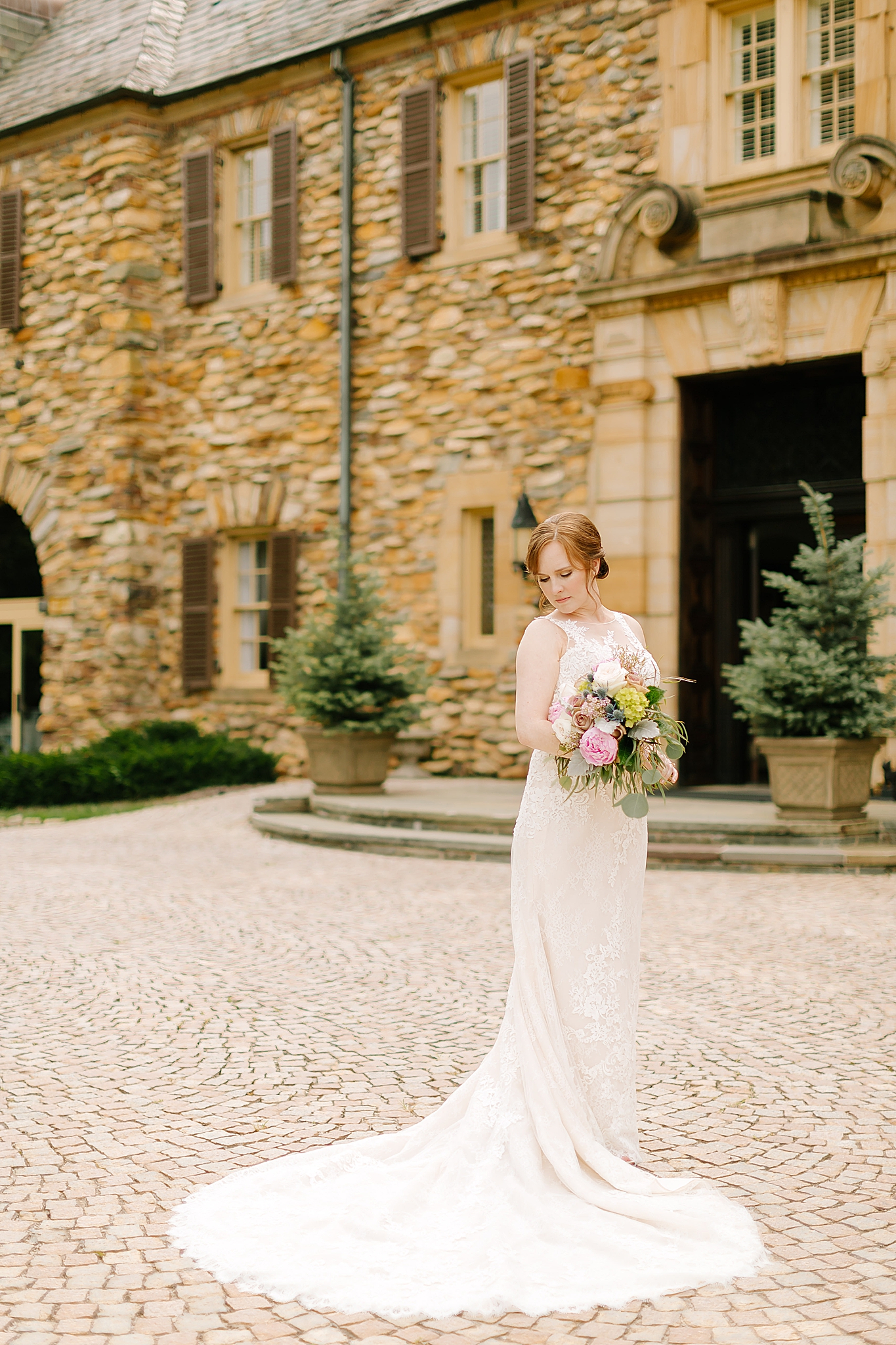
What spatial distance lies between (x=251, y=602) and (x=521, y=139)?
5.76 m

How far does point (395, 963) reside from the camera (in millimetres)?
6281

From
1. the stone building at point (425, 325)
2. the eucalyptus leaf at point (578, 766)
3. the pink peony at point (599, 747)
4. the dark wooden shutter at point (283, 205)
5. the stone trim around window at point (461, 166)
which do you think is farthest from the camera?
the dark wooden shutter at point (283, 205)

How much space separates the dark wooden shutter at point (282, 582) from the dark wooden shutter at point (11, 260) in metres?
4.68

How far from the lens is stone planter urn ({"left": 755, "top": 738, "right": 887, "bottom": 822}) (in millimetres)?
9109

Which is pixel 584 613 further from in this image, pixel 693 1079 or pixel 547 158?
pixel 547 158

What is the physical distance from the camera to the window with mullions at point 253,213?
15328mm

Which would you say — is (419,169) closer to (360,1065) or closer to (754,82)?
(754,82)

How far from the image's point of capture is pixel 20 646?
55.5 ft

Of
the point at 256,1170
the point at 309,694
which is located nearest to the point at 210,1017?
the point at 256,1170

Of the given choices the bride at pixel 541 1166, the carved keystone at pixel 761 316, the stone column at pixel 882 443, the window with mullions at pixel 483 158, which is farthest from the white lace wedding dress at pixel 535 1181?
the window with mullions at pixel 483 158

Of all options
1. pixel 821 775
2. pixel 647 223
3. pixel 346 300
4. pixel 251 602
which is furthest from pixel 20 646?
pixel 821 775

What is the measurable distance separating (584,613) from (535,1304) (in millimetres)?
1610

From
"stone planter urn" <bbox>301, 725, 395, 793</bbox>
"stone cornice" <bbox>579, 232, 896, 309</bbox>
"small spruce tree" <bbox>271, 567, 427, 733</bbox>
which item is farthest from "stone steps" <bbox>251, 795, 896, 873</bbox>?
"stone cornice" <bbox>579, 232, 896, 309</bbox>

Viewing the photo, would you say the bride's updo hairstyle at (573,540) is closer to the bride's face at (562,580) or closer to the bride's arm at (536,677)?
the bride's face at (562,580)
